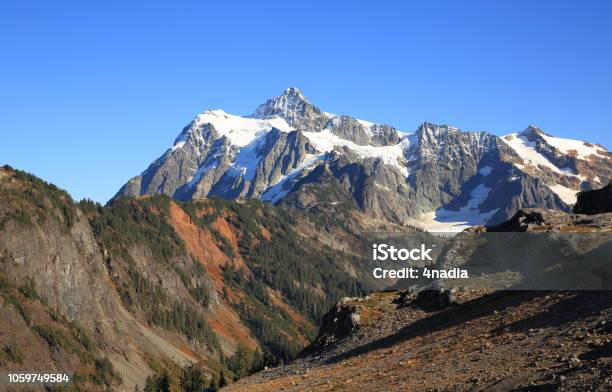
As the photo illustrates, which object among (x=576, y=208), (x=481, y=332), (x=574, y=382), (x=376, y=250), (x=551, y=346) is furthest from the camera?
(x=576, y=208)

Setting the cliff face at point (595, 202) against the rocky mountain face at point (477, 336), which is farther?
the cliff face at point (595, 202)

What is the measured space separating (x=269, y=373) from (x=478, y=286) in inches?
776

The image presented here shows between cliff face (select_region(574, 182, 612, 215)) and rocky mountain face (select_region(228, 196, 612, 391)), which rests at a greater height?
cliff face (select_region(574, 182, 612, 215))

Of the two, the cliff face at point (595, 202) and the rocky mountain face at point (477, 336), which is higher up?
the cliff face at point (595, 202)

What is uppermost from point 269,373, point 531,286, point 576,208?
point 576,208

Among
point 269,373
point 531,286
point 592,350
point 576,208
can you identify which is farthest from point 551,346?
point 576,208

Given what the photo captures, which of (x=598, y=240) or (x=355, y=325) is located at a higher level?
(x=598, y=240)

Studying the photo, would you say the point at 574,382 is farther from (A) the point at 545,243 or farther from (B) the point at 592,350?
(A) the point at 545,243

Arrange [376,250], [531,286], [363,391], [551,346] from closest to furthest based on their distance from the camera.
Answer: [551,346], [363,391], [531,286], [376,250]

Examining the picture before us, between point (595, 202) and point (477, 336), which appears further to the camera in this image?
point (595, 202)

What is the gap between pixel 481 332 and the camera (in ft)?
168

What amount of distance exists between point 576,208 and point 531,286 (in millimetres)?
25089

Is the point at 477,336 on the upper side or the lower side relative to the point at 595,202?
lower

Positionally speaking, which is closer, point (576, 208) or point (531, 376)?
point (531, 376)
